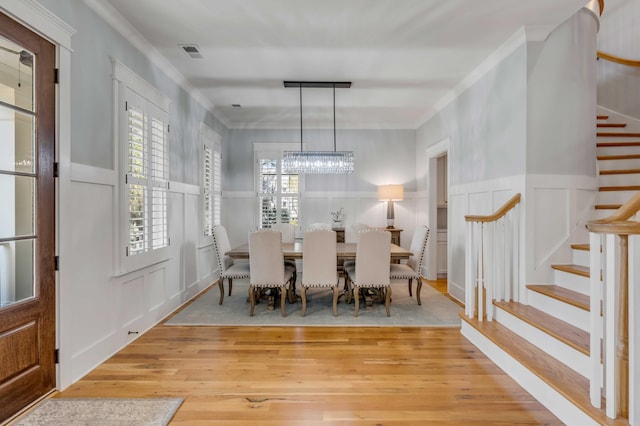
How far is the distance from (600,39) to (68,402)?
699 cm

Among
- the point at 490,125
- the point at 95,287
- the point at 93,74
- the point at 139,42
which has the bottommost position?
the point at 95,287

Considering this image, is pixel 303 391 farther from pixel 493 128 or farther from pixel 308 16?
pixel 493 128

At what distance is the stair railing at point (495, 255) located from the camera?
3104mm

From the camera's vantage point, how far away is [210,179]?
17.8 ft

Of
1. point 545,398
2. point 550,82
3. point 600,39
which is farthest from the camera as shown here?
point 600,39

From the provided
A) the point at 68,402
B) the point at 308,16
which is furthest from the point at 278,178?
the point at 68,402

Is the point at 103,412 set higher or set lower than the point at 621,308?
lower

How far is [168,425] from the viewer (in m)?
1.97

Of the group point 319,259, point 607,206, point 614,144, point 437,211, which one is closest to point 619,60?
point 614,144

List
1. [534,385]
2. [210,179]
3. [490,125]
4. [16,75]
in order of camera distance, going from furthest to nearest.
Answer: [210,179], [490,125], [534,385], [16,75]

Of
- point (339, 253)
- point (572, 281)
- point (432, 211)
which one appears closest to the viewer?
point (572, 281)

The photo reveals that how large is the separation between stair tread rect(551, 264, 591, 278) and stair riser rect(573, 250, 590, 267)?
0.04 m

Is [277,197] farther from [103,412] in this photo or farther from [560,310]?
[560,310]

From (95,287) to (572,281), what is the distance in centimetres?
389
